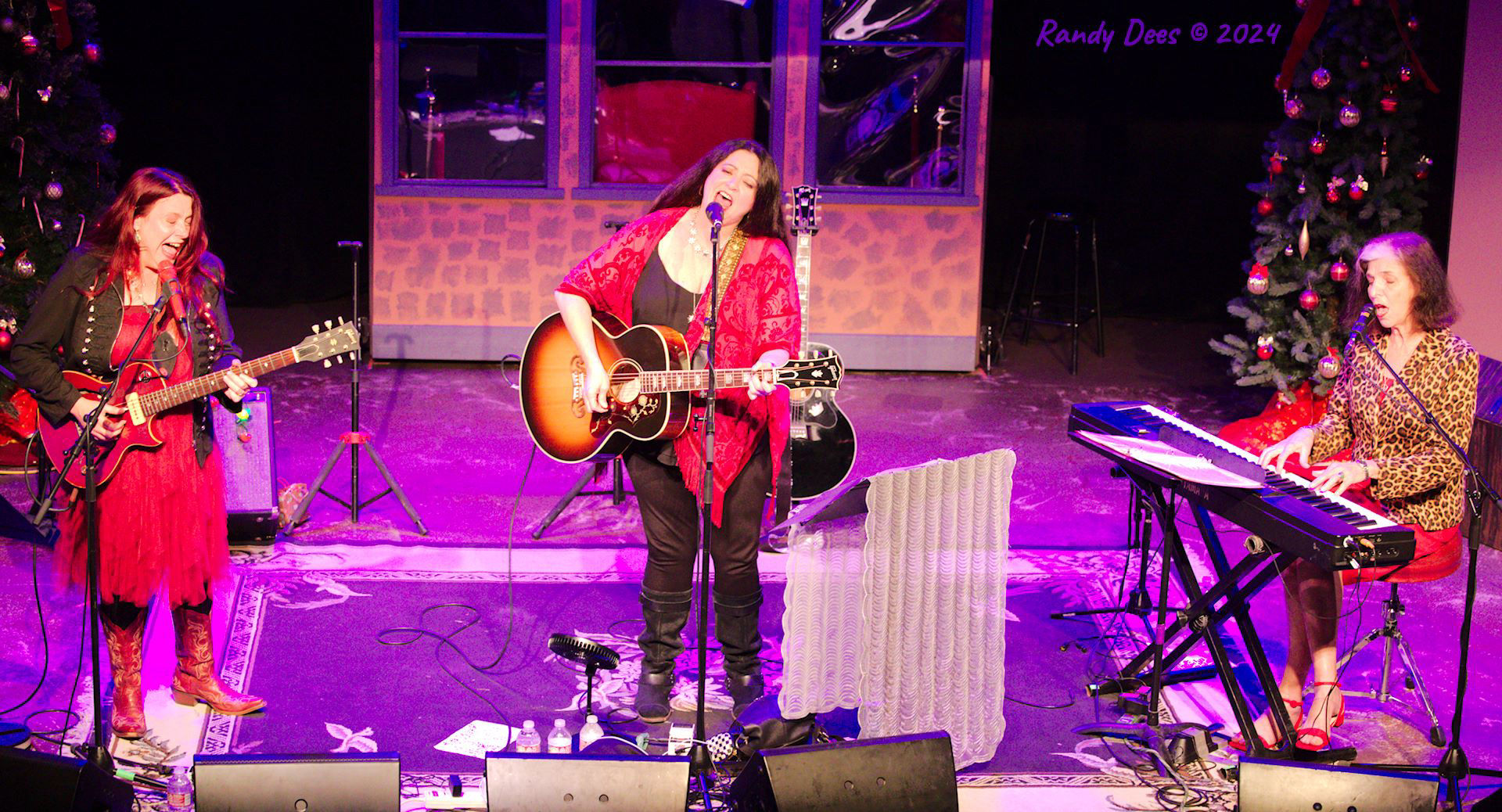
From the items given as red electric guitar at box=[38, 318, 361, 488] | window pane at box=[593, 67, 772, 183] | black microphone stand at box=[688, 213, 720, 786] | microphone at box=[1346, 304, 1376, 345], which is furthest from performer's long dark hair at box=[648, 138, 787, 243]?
window pane at box=[593, 67, 772, 183]

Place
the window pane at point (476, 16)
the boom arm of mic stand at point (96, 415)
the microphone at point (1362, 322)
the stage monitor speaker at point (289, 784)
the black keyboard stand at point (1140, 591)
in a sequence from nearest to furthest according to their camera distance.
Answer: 1. the stage monitor speaker at point (289, 784)
2. the boom arm of mic stand at point (96, 415)
3. the microphone at point (1362, 322)
4. the black keyboard stand at point (1140, 591)
5. the window pane at point (476, 16)

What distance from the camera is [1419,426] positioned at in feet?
14.3

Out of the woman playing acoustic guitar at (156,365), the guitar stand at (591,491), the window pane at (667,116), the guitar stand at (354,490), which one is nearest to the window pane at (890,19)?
the window pane at (667,116)

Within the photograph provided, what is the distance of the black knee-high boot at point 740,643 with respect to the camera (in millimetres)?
4391

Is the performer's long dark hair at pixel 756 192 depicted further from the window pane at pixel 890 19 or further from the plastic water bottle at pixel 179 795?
the window pane at pixel 890 19

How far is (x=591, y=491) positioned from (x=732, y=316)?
266 cm

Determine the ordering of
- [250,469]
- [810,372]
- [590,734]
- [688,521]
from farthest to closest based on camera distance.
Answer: [250,469]
[688,521]
[590,734]
[810,372]

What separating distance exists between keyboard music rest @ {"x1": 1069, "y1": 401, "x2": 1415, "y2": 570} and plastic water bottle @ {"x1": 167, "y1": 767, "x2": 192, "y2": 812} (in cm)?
279

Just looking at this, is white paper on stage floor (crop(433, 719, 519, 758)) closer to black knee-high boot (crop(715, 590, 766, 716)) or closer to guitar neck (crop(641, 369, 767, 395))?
black knee-high boot (crop(715, 590, 766, 716))

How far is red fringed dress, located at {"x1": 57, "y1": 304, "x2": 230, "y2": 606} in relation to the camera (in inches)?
158

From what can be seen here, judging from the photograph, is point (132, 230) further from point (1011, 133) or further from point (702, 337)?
point (1011, 133)

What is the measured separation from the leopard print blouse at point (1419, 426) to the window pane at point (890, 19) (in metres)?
5.31

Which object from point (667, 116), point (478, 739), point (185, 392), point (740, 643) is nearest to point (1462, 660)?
point (740, 643)

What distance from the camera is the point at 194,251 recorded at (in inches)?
161
